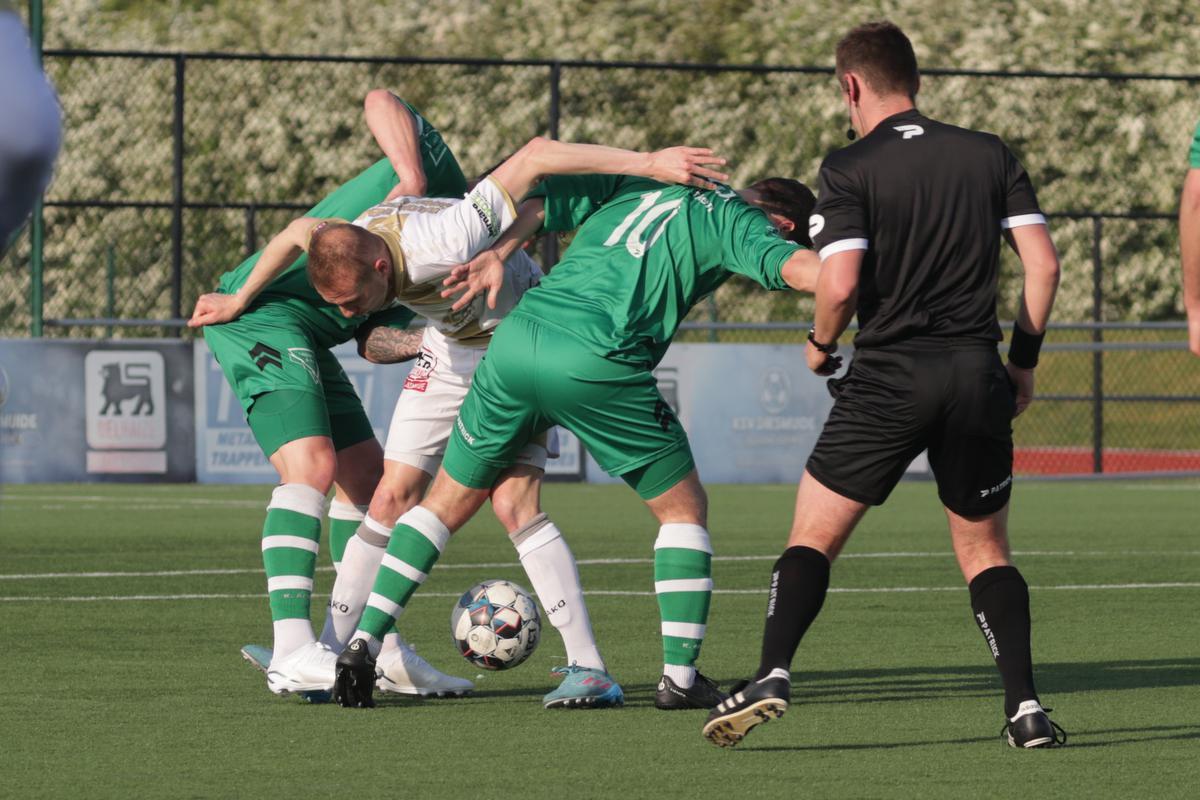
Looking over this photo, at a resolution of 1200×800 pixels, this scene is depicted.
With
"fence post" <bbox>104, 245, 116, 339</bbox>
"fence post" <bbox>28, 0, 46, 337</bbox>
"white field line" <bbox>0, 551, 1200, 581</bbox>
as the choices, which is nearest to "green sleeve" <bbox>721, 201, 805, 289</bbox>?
"white field line" <bbox>0, 551, 1200, 581</bbox>

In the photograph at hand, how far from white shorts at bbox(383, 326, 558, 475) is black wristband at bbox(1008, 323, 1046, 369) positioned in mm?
1730

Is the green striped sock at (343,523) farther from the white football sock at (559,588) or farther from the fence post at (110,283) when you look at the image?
the fence post at (110,283)

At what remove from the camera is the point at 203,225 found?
2481 centimetres

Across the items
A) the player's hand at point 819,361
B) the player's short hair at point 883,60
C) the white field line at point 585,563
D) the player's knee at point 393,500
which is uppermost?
the player's short hair at point 883,60

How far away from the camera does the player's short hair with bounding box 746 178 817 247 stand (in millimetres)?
6543

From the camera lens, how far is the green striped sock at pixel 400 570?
6.39 m

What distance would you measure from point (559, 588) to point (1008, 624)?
1.57 meters

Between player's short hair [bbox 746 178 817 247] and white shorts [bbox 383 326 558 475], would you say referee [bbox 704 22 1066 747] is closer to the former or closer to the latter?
player's short hair [bbox 746 178 817 247]

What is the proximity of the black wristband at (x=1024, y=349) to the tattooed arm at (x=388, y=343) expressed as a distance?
2.15m

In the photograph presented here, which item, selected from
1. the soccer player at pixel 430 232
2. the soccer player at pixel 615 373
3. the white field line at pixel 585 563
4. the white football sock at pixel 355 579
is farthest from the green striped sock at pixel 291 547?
the white field line at pixel 585 563

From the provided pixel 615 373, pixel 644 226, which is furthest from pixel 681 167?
pixel 615 373

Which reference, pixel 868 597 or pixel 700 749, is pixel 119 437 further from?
pixel 700 749

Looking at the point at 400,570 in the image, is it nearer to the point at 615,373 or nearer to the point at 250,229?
the point at 615,373

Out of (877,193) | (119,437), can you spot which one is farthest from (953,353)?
(119,437)
